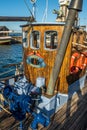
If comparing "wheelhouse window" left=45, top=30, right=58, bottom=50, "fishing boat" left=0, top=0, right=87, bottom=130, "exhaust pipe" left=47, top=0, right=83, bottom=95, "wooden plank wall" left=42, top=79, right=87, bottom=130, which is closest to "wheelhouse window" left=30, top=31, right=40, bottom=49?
"fishing boat" left=0, top=0, right=87, bottom=130

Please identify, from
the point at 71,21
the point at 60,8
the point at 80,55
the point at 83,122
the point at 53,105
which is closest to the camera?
the point at 71,21

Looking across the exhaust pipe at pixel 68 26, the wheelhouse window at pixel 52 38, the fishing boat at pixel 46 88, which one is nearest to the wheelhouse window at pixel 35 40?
the fishing boat at pixel 46 88

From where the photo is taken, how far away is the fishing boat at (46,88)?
7.77 m

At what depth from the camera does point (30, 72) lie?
10.5 meters

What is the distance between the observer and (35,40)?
33.3 feet

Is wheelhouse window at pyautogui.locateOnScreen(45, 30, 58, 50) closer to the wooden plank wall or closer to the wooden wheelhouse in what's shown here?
the wooden wheelhouse

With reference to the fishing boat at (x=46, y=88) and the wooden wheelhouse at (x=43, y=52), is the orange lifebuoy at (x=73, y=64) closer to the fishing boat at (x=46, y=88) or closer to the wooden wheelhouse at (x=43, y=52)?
the fishing boat at (x=46, y=88)

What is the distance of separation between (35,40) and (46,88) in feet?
9.07

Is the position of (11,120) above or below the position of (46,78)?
below

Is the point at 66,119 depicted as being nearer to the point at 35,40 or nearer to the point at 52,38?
the point at 52,38

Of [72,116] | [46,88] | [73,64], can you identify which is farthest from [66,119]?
[73,64]

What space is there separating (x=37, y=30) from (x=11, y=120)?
4677mm

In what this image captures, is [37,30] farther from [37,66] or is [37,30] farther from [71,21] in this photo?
[71,21]

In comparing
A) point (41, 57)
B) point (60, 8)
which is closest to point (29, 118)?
point (41, 57)
